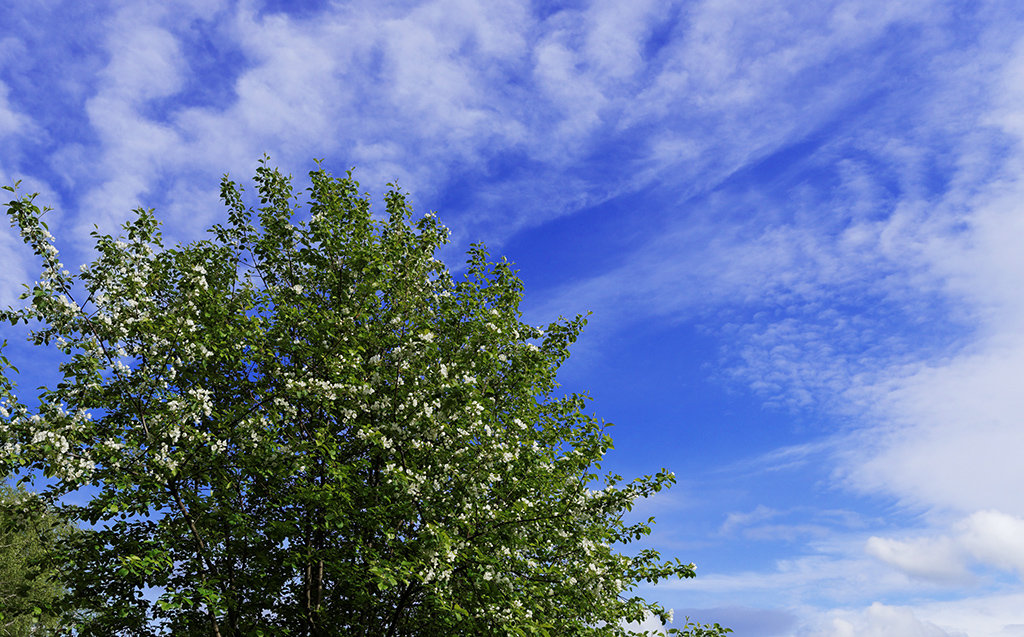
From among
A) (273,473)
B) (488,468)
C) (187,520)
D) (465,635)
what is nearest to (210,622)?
(187,520)

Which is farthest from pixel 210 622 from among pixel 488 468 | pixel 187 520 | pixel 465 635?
pixel 488 468

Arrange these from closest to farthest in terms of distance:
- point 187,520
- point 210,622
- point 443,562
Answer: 1. point 443,562
2. point 187,520
3. point 210,622

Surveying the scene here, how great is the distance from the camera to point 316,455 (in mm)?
15227

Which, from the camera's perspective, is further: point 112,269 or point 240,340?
point 240,340

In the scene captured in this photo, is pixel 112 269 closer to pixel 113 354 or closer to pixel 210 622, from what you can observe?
pixel 113 354

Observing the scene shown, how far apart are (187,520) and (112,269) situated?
516 centimetres

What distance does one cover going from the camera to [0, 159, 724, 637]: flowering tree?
511 inches

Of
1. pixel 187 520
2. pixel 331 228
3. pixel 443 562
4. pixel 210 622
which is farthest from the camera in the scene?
pixel 331 228

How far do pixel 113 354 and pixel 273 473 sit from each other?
12.1 ft

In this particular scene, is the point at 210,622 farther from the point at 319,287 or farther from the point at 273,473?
the point at 319,287

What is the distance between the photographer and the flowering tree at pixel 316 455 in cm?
1298

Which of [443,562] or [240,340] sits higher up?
[240,340]

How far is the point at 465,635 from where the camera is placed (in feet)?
45.9

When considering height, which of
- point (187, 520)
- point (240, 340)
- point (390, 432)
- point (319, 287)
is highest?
point (319, 287)
